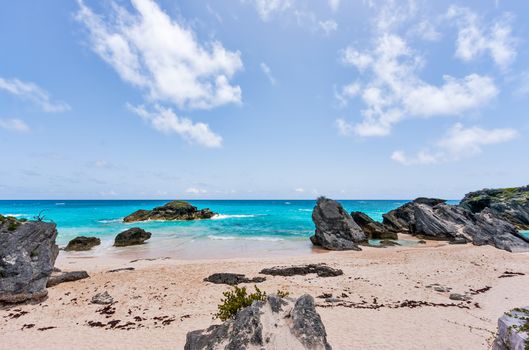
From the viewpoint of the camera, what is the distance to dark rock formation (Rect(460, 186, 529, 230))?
61472 millimetres

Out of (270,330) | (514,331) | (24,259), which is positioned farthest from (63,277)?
(514,331)

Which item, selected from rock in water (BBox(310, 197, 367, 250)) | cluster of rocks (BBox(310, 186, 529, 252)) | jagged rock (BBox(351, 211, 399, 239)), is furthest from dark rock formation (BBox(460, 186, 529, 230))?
rock in water (BBox(310, 197, 367, 250))

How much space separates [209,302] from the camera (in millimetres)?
15945

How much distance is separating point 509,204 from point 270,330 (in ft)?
269

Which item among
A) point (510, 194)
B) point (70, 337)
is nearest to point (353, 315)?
point (70, 337)

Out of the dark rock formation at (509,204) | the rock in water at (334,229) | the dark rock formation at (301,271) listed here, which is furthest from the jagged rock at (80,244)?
the dark rock formation at (509,204)

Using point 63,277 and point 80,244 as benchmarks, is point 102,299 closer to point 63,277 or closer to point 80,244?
point 63,277

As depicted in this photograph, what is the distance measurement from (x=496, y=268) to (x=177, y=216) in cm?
7410

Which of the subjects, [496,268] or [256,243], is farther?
[256,243]

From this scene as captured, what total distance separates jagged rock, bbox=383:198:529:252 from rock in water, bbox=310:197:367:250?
15.5 m

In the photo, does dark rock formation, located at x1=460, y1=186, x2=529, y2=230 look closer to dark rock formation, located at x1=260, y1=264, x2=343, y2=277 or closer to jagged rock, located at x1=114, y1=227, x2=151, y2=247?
dark rock formation, located at x1=260, y1=264, x2=343, y2=277

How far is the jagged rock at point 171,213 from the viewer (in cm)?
7848

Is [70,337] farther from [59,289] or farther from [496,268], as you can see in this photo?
[496,268]

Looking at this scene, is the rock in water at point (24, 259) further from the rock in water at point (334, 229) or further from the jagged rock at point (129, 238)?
the rock in water at point (334, 229)
